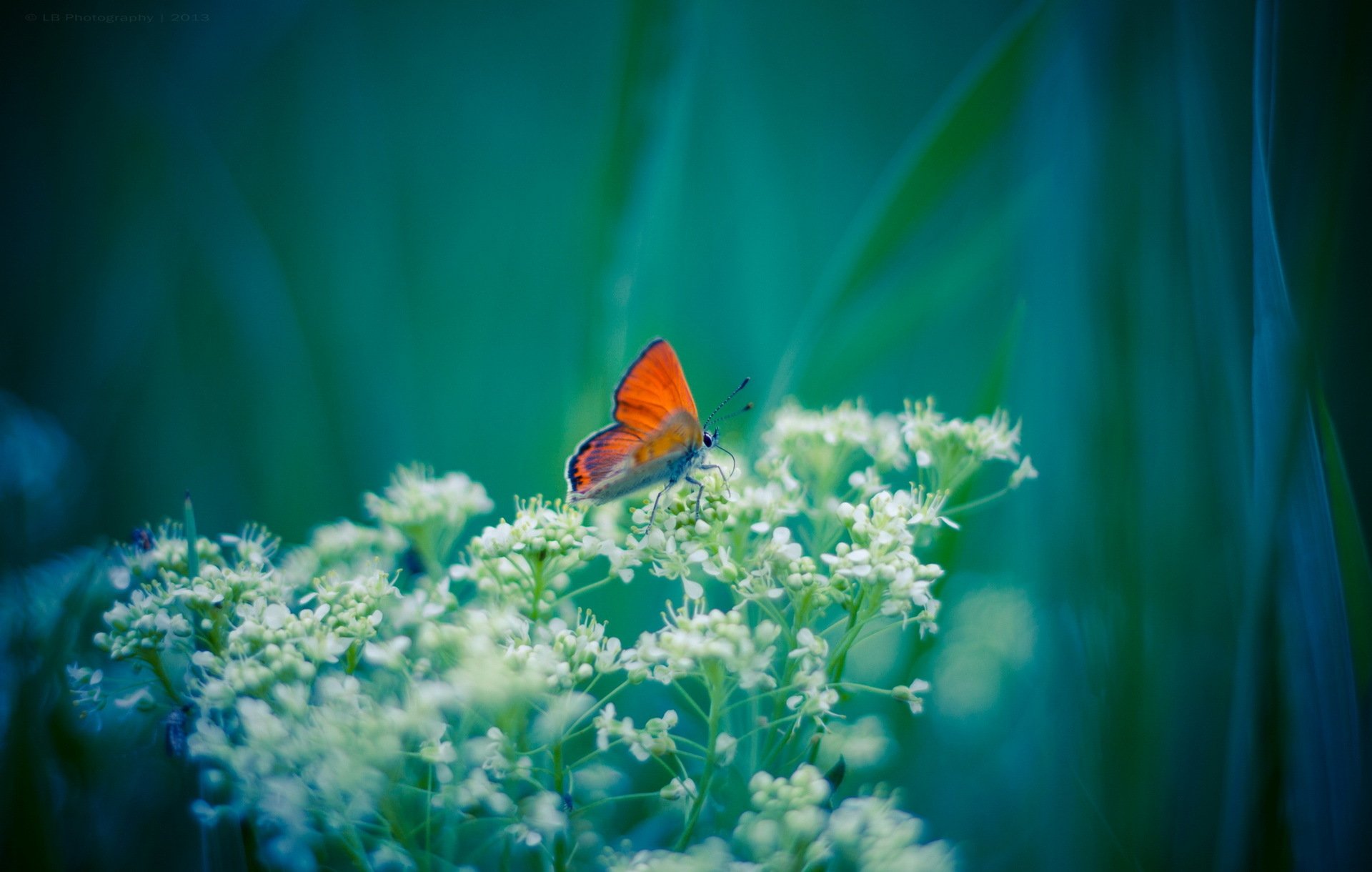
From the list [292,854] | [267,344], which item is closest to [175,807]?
[292,854]

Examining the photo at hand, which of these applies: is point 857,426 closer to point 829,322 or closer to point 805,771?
point 829,322

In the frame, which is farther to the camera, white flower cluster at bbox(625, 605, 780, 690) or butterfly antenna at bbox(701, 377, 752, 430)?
butterfly antenna at bbox(701, 377, 752, 430)

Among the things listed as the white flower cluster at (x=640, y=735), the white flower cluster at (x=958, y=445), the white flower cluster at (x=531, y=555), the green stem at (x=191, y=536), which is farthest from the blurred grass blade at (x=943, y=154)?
the green stem at (x=191, y=536)

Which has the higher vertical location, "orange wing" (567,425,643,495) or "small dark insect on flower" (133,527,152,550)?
"orange wing" (567,425,643,495)

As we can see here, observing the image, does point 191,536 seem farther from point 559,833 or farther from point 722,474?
point 722,474

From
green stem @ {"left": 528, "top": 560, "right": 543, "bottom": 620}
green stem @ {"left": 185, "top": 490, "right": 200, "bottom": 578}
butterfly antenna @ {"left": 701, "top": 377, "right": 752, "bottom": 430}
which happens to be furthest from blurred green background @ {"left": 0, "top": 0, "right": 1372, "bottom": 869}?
green stem @ {"left": 528, "top": 560, "right": 543, "bottom": 620}

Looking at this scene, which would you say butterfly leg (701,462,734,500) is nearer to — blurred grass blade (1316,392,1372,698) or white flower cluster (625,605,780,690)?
white flower cluster (625,605,780,690)

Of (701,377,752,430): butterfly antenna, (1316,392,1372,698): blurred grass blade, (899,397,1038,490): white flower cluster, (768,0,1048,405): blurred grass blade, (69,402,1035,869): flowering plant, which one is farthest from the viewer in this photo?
(768,0,1048,405): blurred grass blade

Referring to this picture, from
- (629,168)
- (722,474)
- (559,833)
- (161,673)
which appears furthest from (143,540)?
(629,168)

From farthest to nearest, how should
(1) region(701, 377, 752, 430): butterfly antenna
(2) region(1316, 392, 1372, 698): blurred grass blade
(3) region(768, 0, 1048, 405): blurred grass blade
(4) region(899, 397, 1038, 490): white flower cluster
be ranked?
(3) region(768, 0, 1048, 405): blurred grass blade
(4) region(899, 397, 1038, 490): white flower cluster
(1) region(701, 377, 752, 430): butterfly antenna
(2) region(1316, 392, 1372, 698): blurred grass blade
